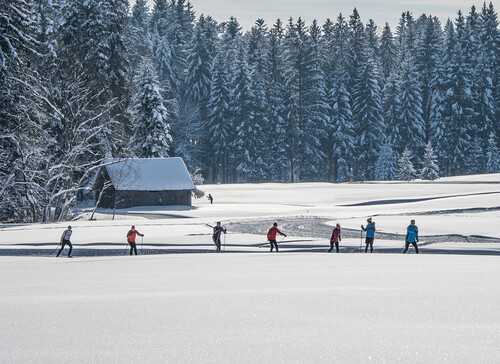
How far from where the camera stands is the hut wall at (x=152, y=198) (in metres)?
51.6

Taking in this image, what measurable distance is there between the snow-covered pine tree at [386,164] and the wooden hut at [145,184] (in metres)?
37.9

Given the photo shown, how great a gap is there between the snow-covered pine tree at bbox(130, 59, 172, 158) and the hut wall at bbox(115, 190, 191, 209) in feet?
24.9

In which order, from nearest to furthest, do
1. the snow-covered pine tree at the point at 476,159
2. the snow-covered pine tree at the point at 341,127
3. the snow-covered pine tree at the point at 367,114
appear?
1. the snow-covered pine tree at the point at 476,159
2. the snow-covered pine tree at the point at 341,127
3. the snow-covered pine tree at the point at 367,114

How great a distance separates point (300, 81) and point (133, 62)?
24.8 metres

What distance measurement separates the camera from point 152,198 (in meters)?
52.5

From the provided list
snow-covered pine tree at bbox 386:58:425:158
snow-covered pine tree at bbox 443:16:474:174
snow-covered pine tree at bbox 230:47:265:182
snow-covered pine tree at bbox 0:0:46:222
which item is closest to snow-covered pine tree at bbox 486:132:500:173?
snow-covered pine tree at bbox 443:16:474:174

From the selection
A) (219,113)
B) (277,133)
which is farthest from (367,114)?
(219,113)

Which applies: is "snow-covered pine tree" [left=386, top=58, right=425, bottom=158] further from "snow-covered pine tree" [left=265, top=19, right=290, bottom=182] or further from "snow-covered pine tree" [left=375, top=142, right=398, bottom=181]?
"snow-covered pine tree" [left=265, top=19, right=290, bottom=182]

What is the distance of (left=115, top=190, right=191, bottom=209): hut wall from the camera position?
5162 cm

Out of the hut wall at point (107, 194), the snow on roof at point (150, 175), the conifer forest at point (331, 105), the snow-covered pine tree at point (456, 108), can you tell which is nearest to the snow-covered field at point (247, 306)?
the snow on roof at point (150, 175)

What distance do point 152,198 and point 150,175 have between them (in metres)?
2.00

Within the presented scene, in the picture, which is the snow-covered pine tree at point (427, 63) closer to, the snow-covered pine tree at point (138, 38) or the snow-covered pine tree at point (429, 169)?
the snow-covered pine tree at point (429, 169)

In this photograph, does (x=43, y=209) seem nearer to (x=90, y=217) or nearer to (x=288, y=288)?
(x=90, y=217)

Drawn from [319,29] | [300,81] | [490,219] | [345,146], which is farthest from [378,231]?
[319,29]
